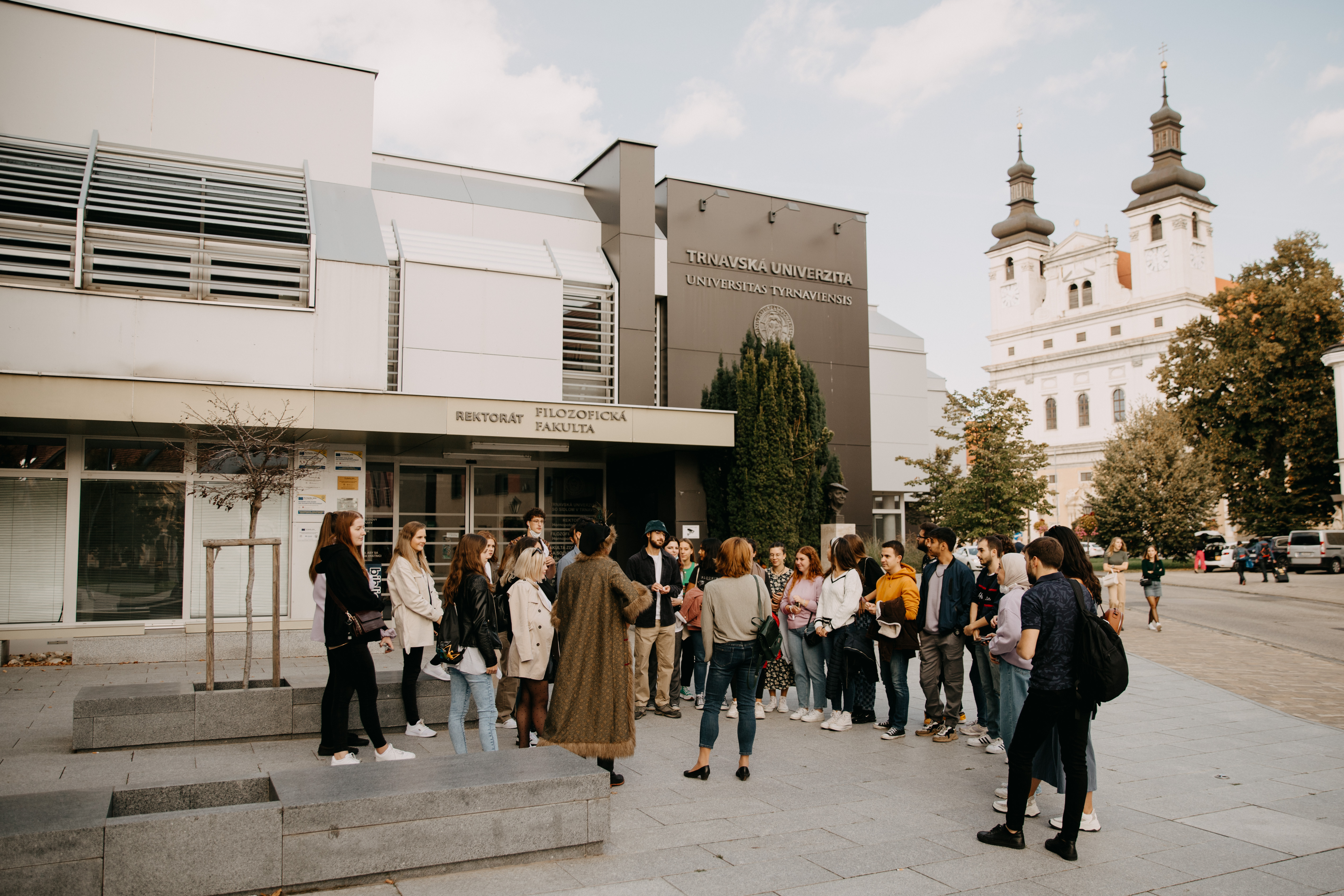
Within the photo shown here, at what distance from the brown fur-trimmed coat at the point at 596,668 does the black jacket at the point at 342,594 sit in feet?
5.68

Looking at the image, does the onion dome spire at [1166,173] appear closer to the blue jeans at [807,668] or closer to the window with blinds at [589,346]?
the window with blinds at [589,346]

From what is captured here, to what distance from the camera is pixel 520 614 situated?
682 centimetres

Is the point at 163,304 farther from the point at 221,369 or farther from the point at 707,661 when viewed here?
the point at 707,661

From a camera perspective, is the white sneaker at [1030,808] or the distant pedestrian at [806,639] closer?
the white sneaker at [1030,808]

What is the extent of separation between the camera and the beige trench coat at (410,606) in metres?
7.62

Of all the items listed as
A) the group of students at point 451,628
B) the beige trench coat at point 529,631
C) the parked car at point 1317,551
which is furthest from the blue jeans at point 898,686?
the parked car at point 1317,551

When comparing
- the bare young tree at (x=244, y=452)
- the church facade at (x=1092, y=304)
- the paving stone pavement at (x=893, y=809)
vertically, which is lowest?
the paving stone pavement at (x=893, y=809)

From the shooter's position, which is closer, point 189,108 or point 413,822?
point 413,822

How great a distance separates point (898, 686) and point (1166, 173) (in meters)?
76.5

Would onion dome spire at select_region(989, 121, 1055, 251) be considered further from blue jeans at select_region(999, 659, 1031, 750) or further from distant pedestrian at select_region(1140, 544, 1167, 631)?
blue jeans at select_region(999, 659, 1031, 750)

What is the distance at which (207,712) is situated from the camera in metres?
7.83

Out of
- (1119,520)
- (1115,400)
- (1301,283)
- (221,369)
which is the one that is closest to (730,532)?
(221,369)

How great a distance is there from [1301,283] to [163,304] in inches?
1915

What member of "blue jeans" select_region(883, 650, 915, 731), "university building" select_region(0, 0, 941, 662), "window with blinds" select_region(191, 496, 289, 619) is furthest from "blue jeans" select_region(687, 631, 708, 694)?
"window with blinds" select_region(191, 496, 289, 619)
